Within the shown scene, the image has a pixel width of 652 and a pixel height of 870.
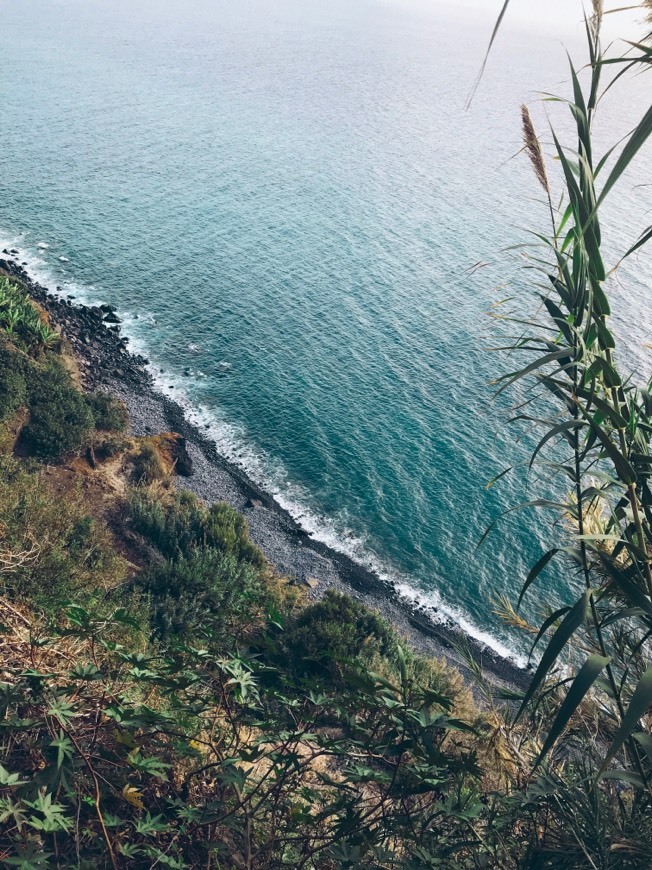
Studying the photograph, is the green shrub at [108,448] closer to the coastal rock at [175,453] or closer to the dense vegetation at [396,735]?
the coastal rock at [175,453]

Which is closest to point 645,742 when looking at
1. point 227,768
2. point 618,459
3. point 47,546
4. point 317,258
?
point 618,459

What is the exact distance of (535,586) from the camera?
84.3ft

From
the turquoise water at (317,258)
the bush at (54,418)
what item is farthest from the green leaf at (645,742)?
the bush at (54,418)

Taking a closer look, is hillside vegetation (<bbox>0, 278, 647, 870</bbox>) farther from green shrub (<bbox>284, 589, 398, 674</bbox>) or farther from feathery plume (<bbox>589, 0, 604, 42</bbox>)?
green shrub (<bbox>284, 589, 398, 674</bbox>)

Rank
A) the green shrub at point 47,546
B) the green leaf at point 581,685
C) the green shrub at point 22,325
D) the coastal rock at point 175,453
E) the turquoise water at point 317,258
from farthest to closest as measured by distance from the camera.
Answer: the turquoise water at point 317,258 → the coastal rock at point 175,453 → the green shrub at point 22,325 → the green shrub at point 47,546 → the green leaf at point 581,685

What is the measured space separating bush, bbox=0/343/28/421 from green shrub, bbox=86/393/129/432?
132 inches

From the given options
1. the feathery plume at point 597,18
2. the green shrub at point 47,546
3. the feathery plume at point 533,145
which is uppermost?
the feathery plume at point 597,18

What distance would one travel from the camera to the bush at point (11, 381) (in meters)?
22.1

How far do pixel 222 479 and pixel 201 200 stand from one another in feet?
111

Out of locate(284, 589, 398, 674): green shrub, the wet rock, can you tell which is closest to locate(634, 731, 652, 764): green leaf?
locate(284, 589, 398, 674): green shrub

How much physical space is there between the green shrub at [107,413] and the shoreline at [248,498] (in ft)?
6.01

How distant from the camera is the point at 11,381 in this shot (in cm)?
2270

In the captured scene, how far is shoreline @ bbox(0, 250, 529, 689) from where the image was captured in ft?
78.6

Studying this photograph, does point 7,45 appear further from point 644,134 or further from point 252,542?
point 644,134
